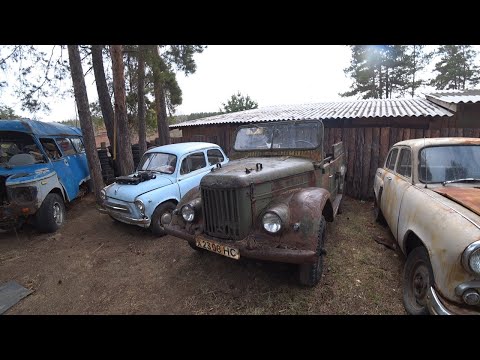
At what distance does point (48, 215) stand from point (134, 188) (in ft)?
7.49

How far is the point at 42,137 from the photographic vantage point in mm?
6398

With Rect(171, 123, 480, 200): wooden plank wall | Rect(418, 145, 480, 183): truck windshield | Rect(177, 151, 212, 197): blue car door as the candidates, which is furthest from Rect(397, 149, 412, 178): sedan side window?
Rect(177, 151, 212, 197): blue car door

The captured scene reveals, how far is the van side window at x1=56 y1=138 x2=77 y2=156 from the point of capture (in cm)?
707

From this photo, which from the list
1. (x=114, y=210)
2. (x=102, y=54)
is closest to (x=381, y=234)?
(x=114, y=210)

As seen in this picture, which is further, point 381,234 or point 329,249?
point 381,234

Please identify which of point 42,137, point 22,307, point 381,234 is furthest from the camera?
point 42,137

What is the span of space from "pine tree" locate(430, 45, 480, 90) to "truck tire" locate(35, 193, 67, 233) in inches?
1212

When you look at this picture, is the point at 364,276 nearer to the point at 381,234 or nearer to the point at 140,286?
the point at 381,234

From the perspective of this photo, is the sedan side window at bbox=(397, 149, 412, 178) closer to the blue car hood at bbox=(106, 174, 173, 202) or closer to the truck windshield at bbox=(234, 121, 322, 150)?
the truck windshield at bbox=(234, 121, 322, 150)

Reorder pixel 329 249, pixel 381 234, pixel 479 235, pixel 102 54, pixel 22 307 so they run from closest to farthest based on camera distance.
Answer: pixel 479 235 < pixel 22 307 < pixel 329 249 < pixel 381 234 < pixel 102 54

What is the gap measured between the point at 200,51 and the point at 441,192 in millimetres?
12265

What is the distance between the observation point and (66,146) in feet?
24.2

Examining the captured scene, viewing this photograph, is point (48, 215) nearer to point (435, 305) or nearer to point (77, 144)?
point (77, 144)

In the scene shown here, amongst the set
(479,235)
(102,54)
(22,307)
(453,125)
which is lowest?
(22,307)
